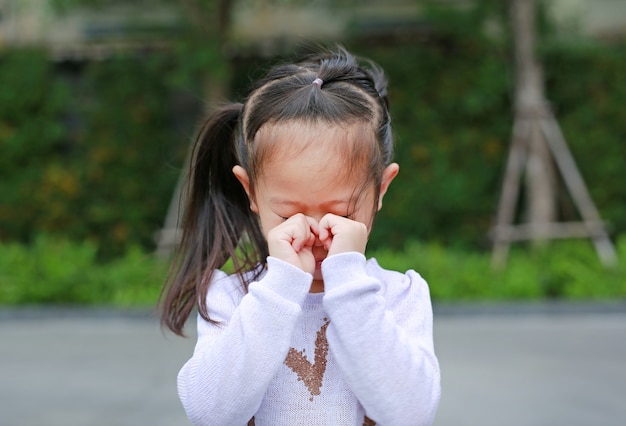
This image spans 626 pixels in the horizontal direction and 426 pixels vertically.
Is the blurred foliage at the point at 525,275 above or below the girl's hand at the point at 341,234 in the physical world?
below

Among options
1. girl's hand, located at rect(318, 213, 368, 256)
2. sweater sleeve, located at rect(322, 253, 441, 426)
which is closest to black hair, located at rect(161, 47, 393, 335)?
girl's hand, located at rect(318, 213, 368, 256)

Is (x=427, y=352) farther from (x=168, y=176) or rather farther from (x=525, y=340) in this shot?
(x=168, y=176)

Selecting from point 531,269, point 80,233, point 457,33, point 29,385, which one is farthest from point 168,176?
point 29,385

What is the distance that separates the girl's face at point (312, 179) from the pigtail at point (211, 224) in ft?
0.79

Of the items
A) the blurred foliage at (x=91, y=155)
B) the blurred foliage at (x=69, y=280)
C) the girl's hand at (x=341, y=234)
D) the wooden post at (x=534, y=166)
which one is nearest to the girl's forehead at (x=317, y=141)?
the girl's hand at (x=341, y=234)

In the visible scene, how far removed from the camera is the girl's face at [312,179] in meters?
1.48

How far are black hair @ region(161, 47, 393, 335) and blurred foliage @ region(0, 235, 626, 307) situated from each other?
215 inches

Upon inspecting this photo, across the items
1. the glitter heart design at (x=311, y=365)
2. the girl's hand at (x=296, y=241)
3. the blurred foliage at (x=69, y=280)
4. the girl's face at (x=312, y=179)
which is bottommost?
the blurred foliage at (x=69, y=280)

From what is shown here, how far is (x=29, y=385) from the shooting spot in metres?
5.09

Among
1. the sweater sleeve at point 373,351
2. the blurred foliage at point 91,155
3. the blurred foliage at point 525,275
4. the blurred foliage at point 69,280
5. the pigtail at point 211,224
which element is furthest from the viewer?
the blurred foliage at point 91,155

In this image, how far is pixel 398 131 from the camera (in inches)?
366

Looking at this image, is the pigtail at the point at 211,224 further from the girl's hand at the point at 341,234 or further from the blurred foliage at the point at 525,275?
the blurred foliage at the point at 525,275

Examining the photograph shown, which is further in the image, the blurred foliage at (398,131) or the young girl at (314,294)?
the blurred foliage at (398,131)

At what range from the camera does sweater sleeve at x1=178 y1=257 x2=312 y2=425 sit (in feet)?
4.68
